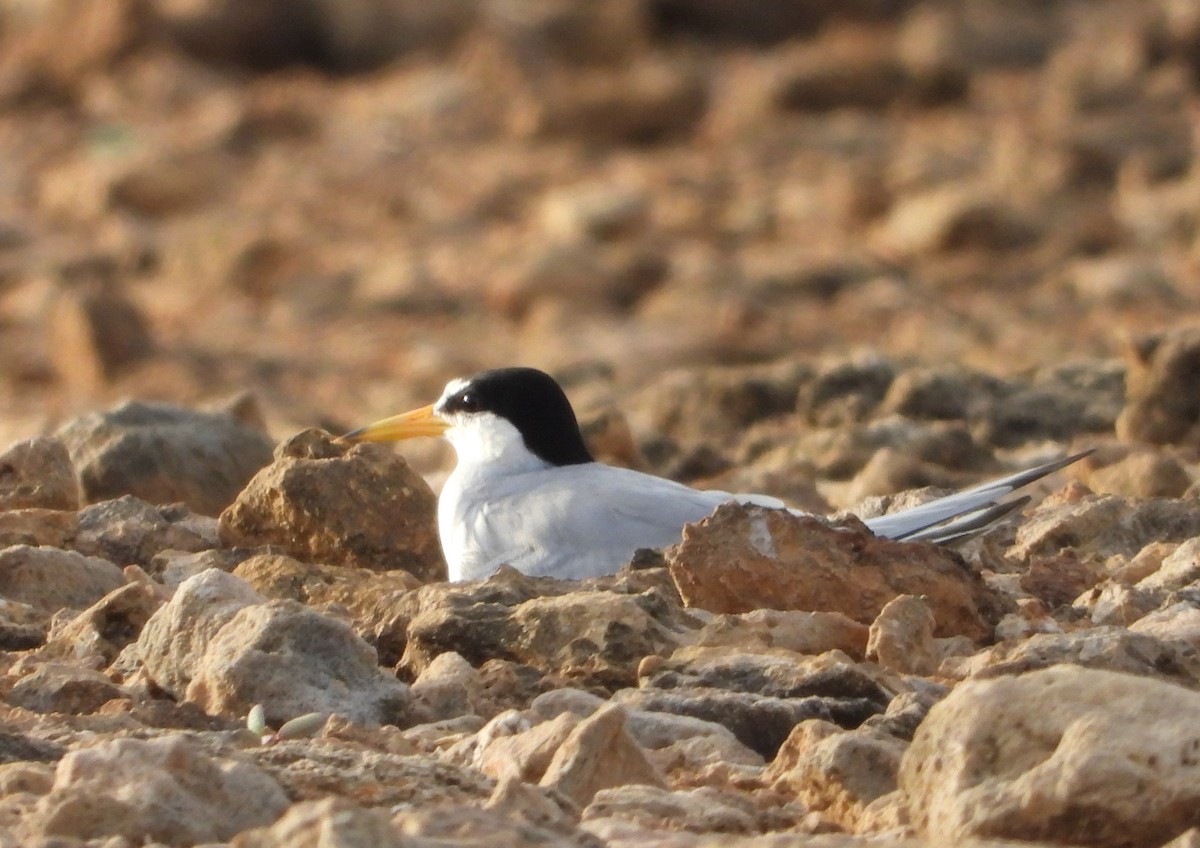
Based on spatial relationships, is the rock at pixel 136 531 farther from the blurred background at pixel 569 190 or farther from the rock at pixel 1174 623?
the blurred background at pixel 569 190

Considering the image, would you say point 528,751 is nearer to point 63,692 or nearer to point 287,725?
point 287,725

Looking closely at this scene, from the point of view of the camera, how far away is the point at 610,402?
35.7ft

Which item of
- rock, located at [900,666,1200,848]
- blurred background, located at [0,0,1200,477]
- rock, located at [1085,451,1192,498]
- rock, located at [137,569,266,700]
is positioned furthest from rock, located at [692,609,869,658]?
blurred background, located at [0,0,1200,477]

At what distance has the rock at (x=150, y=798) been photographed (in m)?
3.04

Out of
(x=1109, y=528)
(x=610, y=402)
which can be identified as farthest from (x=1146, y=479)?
(x=610, y=402)

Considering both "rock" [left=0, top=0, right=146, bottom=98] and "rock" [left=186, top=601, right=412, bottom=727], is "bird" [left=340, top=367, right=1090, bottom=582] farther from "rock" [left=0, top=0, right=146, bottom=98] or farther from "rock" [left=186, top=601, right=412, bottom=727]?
"rock" [left=0, top=0, right=146, bottom=98]

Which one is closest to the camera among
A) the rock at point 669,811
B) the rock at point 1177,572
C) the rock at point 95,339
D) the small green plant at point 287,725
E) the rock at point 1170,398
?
the rock at point 669,811

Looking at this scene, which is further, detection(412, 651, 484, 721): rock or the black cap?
the black cap

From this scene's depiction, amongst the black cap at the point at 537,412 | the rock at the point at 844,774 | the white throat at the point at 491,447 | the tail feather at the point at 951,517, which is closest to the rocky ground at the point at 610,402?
the rock at the point at 844,774

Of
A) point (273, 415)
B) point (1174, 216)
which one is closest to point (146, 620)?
point (273, 415)

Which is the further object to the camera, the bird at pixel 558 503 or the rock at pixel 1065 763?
the bird at pixel 558 503

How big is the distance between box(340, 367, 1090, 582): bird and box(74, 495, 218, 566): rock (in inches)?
18.1

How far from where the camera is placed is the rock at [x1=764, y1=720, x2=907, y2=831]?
132 inches

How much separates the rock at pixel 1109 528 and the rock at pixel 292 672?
1.97m
